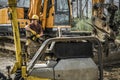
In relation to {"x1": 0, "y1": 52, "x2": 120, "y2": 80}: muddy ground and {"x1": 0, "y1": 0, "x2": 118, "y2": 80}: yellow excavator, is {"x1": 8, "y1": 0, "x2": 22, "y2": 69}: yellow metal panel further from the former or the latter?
{"x1": 0, "y1": 52, "x2": 120, "y2": 80}: muddy ground

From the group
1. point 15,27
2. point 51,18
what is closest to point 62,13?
point 51,18

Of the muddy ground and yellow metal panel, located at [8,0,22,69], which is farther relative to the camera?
the muddy ground

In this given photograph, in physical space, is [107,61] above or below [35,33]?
below

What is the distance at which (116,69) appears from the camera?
1077cm

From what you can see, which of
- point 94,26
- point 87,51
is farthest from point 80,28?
point 87,51

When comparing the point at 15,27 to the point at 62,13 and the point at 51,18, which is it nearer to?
the point at 51,18

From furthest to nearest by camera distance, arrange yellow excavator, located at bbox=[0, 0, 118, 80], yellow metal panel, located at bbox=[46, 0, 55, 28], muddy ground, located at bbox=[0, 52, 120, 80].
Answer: yellow metal panel, located at bbox=[46, 0, 55, 28] < muddy ground, located at bbox=[0, 52, 120, 80] < yellow excavator, located at bbox=[0, 0, 118, 80]

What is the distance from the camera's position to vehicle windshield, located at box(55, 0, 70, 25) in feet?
44.8

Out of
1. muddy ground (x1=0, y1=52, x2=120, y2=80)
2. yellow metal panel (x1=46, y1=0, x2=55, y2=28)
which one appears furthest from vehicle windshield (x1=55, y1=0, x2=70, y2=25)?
muddy ground (x1=0, y1=52, x2=120, y2=80)

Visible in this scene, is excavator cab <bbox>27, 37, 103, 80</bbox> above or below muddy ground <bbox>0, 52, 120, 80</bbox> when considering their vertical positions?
above

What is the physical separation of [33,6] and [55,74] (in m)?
8.40

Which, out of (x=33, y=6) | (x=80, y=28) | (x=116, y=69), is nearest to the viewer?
(x=116, y=69)

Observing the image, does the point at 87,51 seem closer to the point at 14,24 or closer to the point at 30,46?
the point at 14,24

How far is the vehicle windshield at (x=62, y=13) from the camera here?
13.7 metres
